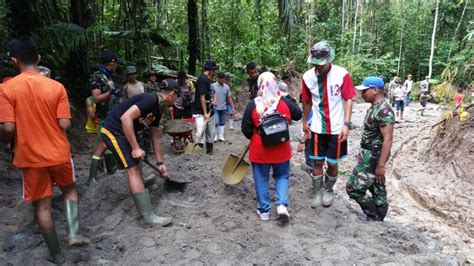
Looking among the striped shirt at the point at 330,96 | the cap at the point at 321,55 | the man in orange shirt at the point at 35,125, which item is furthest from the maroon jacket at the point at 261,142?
the man in orange shirt at the point at 35,125

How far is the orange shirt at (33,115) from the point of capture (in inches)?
120

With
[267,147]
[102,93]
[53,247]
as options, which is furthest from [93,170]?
[267,147]

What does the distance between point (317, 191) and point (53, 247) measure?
10.0 ft

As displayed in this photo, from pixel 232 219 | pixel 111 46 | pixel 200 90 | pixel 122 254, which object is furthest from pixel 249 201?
pixel 111 46

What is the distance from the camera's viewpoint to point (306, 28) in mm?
26672

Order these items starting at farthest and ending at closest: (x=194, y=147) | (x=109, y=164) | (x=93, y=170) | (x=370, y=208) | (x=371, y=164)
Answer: (x=194, y=147) → (x=109, y=164) → (x=93, y=170) → (x=370, y=208) → (x=371, y=164)

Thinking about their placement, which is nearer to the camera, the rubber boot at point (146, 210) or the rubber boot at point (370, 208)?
the rubber boot at point (146, 210)

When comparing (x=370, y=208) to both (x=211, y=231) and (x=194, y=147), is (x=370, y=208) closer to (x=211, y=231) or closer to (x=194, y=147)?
A: (x=211, y=231)

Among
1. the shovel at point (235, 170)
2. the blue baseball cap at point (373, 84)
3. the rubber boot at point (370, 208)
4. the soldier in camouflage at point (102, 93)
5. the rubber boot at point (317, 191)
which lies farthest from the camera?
the soldier in camouflage at point (102, 93)

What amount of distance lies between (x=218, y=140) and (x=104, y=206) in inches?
181

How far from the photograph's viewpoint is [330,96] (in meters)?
4.34

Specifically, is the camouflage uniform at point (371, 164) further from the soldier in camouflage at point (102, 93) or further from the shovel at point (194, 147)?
the shovel at point (194, 147)

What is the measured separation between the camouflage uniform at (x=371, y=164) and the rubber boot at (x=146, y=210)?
225 centimetres

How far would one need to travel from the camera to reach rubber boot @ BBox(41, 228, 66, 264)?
3.27m
